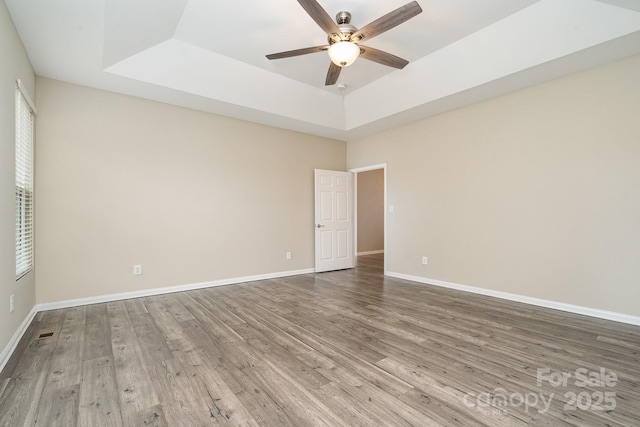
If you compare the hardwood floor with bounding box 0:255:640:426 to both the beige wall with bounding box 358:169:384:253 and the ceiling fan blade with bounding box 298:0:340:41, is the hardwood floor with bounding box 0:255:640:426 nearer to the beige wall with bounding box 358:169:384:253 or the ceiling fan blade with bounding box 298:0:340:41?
the ceiling fan blade with bounding box 298:0:340:41

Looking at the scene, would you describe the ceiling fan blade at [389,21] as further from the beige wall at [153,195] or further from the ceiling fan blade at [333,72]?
the beige wall at [153,195]

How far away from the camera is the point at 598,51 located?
2941 millimetres

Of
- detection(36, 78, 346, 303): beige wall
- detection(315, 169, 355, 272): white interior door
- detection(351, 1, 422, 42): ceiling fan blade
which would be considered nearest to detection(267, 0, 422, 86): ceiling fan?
detection(351, 1, 422, 42): ceiling fan blade

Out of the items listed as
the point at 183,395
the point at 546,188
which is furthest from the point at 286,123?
the point at 183,395

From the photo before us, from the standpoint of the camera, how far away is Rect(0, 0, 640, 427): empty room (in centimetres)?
198

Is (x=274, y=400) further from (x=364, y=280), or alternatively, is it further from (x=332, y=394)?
(x=364, y=280)

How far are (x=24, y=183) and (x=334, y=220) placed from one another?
4533 millimetres

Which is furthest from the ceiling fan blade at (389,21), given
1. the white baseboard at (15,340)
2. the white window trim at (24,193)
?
the white baseboard at (15,340)

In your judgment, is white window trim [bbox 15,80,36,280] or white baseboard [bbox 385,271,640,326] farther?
white baseboard [bbox 385,271,640,326]

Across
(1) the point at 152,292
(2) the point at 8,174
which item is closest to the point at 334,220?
(1) the point at 152,292

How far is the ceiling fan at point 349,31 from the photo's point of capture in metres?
2.35

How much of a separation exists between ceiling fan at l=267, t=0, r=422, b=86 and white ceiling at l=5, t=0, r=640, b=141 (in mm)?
473

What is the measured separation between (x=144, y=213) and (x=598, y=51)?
18.5ft

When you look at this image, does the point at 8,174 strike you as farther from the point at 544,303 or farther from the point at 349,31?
the point at 544,303
